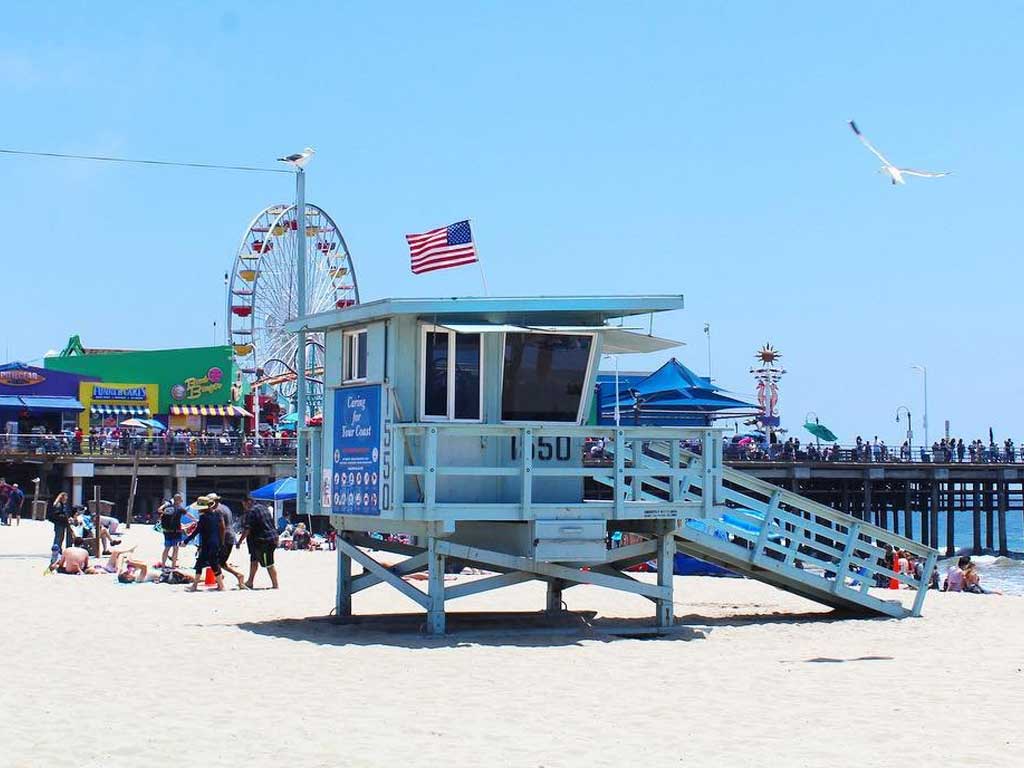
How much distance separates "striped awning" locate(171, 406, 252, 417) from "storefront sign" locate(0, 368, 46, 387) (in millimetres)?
6091

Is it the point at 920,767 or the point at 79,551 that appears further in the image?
the point at 79,551

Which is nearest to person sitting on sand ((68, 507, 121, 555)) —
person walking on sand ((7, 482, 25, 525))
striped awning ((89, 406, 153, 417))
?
person walking on sand ((7, 482, 25, 525))

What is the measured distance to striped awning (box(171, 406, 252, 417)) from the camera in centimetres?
6012

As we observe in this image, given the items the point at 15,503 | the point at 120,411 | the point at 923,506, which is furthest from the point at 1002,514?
the point at 15,503

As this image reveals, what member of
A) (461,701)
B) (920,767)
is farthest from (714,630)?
(920,767)

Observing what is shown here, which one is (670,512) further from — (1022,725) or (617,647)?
(1022,725)

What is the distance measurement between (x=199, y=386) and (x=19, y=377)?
7.62 m

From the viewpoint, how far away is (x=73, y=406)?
2206 inches

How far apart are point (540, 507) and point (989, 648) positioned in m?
4.51

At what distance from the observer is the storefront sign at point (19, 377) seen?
2178 inches

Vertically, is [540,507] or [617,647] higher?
[540,507]

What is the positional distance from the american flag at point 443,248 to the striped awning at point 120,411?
1689 inches

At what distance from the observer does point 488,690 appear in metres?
10.8

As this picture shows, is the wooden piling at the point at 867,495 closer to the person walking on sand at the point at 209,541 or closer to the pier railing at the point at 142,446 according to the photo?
the pier railing at the point at 142,446
